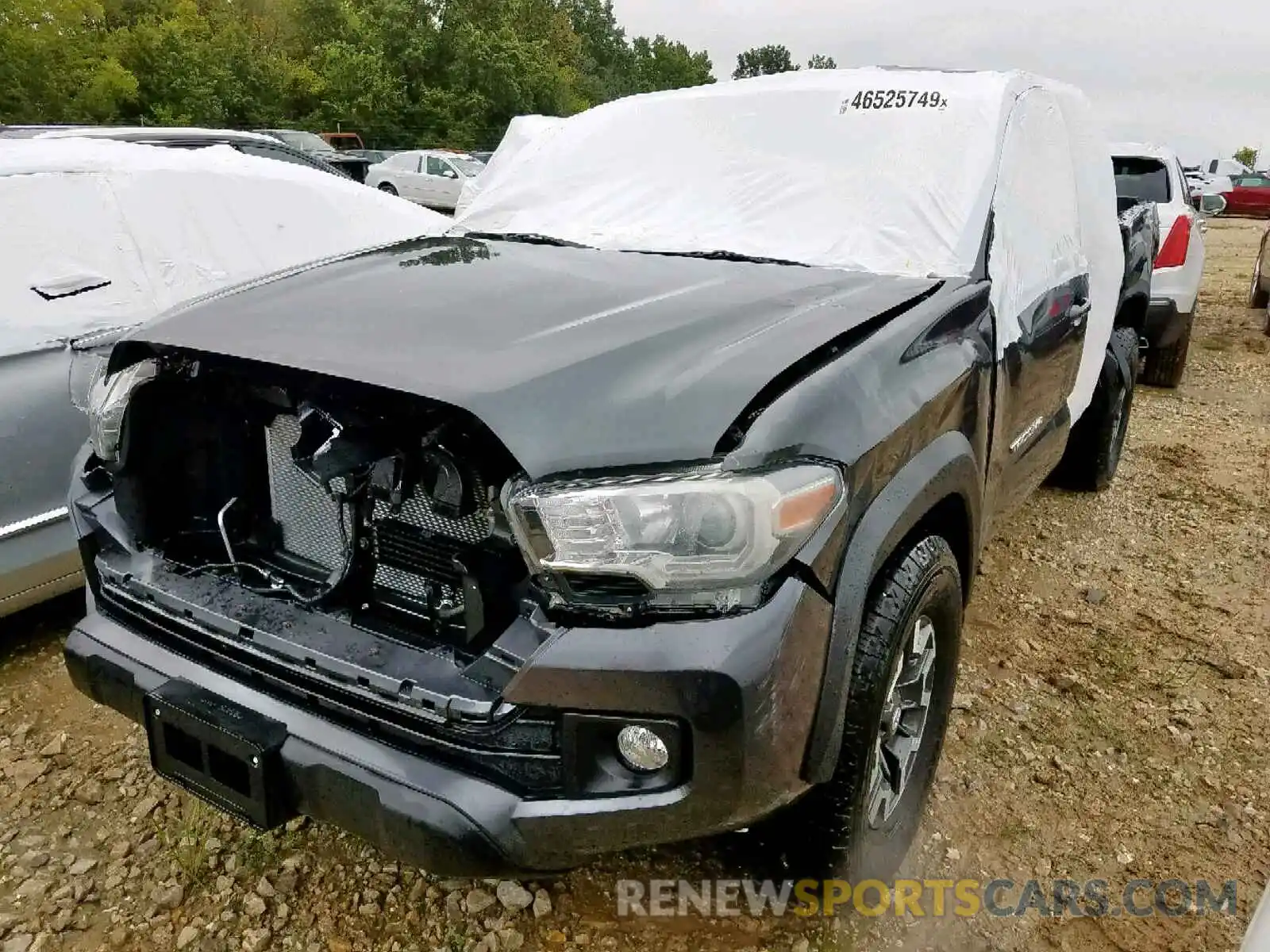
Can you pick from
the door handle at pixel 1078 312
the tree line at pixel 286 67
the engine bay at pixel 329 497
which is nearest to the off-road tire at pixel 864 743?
the engine bay at pixel 329 497

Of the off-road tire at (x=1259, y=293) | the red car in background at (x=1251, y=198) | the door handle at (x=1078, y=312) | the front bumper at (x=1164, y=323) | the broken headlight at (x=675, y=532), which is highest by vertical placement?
the broken headlight at (x=675, y=532)

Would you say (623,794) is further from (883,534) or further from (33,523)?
(33,523)

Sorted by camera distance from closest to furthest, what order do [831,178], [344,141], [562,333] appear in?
[562,333], [831,178], [344,141]

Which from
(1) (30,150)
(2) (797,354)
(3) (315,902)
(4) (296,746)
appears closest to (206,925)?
(3) (315,902)

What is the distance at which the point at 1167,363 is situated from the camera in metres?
6.69

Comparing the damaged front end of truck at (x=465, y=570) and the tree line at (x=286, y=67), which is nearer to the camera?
the damaged front end of truck at (x=465, y=570)

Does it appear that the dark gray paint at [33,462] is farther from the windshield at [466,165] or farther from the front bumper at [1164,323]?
the windshield at [466,165]

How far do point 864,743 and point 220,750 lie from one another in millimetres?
1160

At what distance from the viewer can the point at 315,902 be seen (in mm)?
2156

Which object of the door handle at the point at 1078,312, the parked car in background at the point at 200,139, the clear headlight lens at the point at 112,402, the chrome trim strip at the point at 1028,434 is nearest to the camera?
the clear headlight lens at the point at 112,402

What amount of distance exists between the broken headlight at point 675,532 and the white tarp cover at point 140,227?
2.04 m

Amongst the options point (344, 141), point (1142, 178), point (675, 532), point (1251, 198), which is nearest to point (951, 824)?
point (675, 532)

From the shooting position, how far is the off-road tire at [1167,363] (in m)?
6.59

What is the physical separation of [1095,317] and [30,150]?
395 centimetres
